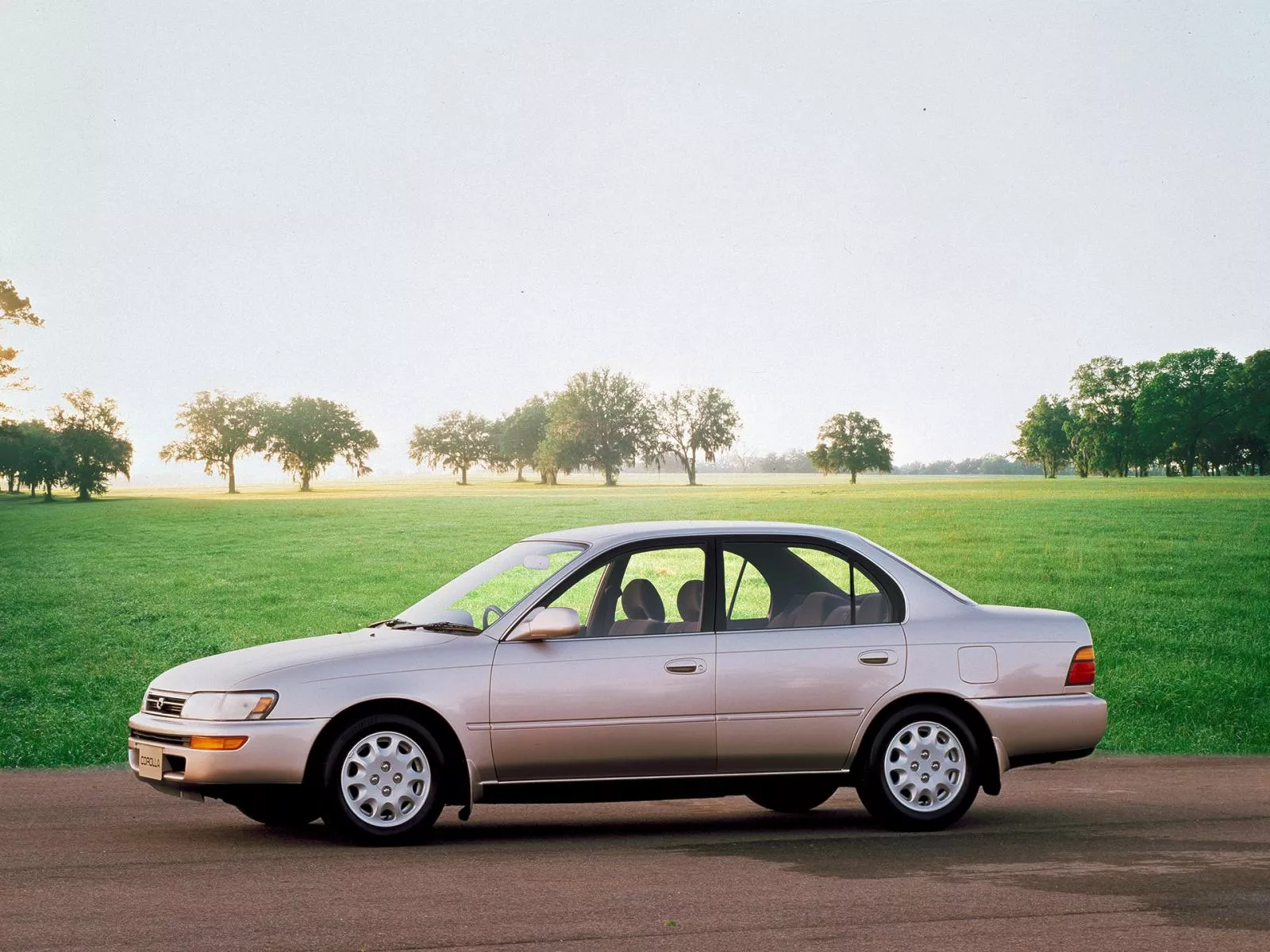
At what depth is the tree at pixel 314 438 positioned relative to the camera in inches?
1575

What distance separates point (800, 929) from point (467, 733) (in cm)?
266

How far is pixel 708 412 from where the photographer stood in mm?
38750

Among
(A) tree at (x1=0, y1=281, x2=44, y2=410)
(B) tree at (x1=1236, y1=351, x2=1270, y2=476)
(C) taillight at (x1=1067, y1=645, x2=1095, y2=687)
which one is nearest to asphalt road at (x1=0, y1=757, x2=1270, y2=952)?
(C) taillight at (x1=1067, y1=645, x2=1095, y2=687)

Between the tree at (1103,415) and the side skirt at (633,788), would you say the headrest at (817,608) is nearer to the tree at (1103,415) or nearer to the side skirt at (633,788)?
the side skirt at (633,788)

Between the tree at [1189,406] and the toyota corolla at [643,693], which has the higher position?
the tree at [1189,406]

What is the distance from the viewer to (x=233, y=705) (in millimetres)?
8578

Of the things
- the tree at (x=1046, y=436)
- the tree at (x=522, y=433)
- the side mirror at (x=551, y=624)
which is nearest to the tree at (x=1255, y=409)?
the tree at (x=1046, y=436)

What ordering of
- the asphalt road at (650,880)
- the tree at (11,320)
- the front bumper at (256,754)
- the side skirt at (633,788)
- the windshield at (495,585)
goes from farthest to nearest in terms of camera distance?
the tree at (11,320)
the windshield at (495,585)
the side skirt at (633,788)
the front bumper at (256,754)
the asphalt road at (650,880)

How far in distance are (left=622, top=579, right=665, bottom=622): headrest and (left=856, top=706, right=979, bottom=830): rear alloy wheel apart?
4.83 ft

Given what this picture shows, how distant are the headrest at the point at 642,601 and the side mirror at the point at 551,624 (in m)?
0.59

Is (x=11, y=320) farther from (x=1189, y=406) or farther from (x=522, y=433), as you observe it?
(x=1189, y=406)

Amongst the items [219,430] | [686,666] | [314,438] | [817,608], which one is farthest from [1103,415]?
[686,666]

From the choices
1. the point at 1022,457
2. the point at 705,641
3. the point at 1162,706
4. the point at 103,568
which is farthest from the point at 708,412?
the point at 705,641

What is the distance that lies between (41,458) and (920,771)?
32.3 metres
